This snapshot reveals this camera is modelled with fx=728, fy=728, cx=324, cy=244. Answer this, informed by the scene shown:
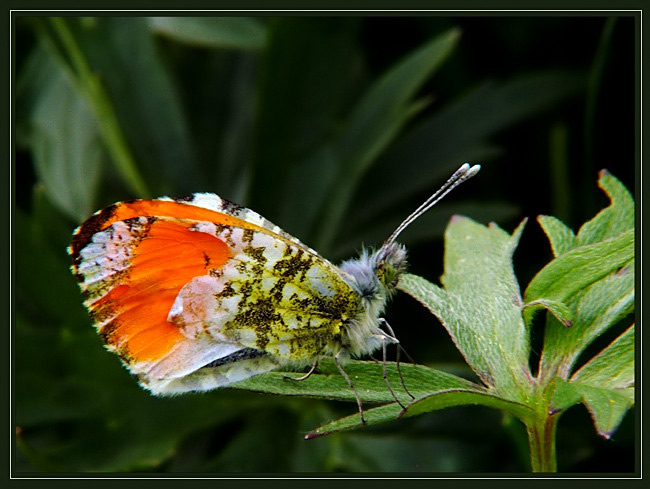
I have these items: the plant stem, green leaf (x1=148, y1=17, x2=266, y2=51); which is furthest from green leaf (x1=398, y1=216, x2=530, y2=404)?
green leaf (x1=148, y1=17, x2=266, y2=51)

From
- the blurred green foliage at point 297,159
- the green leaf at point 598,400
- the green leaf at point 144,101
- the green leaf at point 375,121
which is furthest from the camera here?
the green leaf at point 144,101

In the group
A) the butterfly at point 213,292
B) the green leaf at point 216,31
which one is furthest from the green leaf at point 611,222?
the green leaf at point 216,31

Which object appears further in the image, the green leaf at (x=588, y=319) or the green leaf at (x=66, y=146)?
the green leaf at (x=66, y=146)

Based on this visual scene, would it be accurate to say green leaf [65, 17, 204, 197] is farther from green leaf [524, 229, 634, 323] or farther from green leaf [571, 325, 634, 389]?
green leaf [571, 325, 634, 389]

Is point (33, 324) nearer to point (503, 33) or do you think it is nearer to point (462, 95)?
point (462, 95)

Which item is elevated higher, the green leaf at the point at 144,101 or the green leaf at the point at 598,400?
the green leaf at the point at 144,101

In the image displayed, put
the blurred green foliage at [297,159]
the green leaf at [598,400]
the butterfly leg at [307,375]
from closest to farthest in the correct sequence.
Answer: the green leaf at [598,400] < the butterfly leg at [307,375] < the blurred green foliage at [297,159]

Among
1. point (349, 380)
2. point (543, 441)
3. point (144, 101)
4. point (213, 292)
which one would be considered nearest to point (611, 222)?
point (543, 441)

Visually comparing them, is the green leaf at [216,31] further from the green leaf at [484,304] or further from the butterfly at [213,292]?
the green leaf at [484,304]

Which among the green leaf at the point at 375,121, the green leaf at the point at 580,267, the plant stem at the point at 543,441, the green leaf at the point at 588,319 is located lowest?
the plant stem at the point at 543,441
